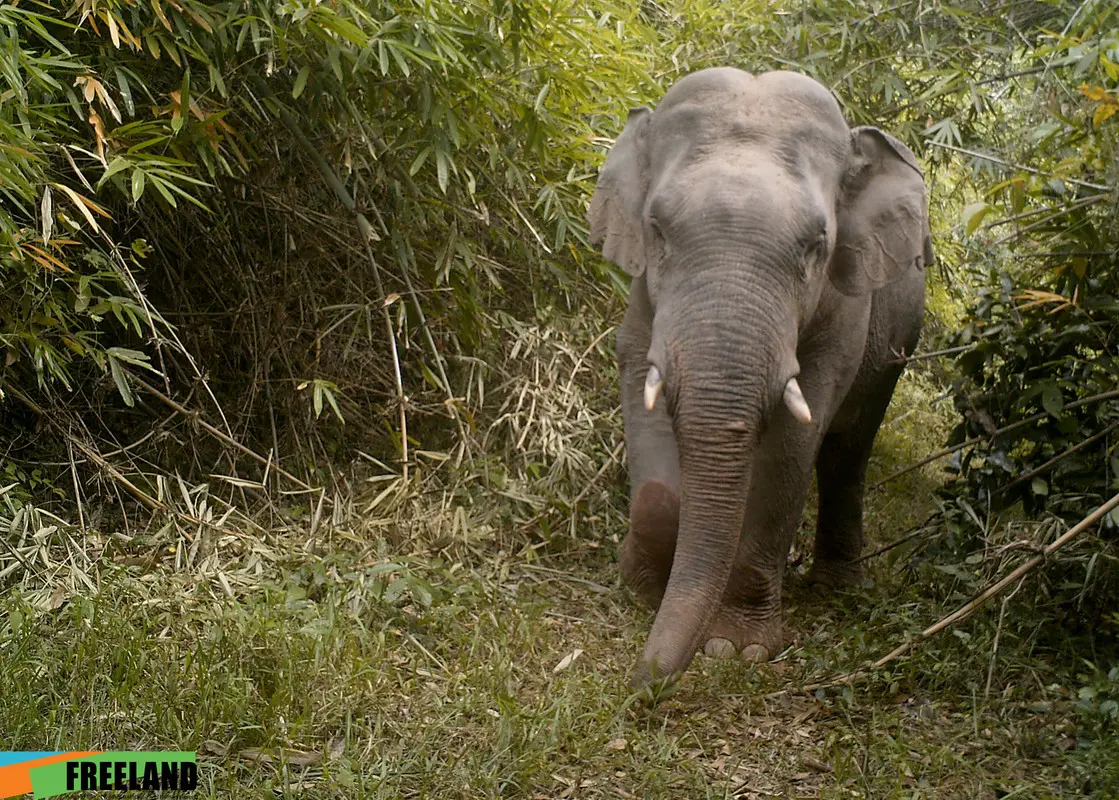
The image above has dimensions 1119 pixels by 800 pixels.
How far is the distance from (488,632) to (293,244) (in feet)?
6.80

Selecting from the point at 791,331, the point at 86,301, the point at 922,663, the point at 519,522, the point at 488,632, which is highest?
the point at 791,331

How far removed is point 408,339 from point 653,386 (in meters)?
2.02

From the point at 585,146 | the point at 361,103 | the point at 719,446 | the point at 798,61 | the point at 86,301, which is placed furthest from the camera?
the point at 798,61

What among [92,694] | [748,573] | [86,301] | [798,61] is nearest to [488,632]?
[748,573]

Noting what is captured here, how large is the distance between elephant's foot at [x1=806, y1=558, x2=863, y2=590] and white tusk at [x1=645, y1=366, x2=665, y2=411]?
6.40ft

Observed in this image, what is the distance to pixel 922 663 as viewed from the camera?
4.38 meters

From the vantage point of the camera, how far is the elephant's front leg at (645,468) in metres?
4.79

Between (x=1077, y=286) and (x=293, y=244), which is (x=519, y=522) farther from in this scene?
(x=1077, y=286)

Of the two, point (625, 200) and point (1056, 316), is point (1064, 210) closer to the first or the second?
point (1056, 316)

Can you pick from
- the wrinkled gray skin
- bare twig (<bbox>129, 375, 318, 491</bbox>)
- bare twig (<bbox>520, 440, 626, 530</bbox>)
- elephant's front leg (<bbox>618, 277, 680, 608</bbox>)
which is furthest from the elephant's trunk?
bare twig (<bbox>129, 375, 318, 491</bbox>)

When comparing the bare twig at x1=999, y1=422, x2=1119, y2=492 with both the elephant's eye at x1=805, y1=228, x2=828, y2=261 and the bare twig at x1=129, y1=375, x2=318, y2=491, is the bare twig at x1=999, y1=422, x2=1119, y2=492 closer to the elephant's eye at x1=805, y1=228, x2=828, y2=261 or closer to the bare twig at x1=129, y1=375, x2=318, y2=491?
the elephant's eye at x1=805, y1=228, x2=828, y2=261

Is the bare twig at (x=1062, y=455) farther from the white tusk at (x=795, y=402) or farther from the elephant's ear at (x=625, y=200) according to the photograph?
the elephant's ear at (x=625, y=200)

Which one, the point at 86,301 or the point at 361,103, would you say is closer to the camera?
the point at 86,301

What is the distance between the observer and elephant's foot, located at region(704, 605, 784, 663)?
15.5 feet
